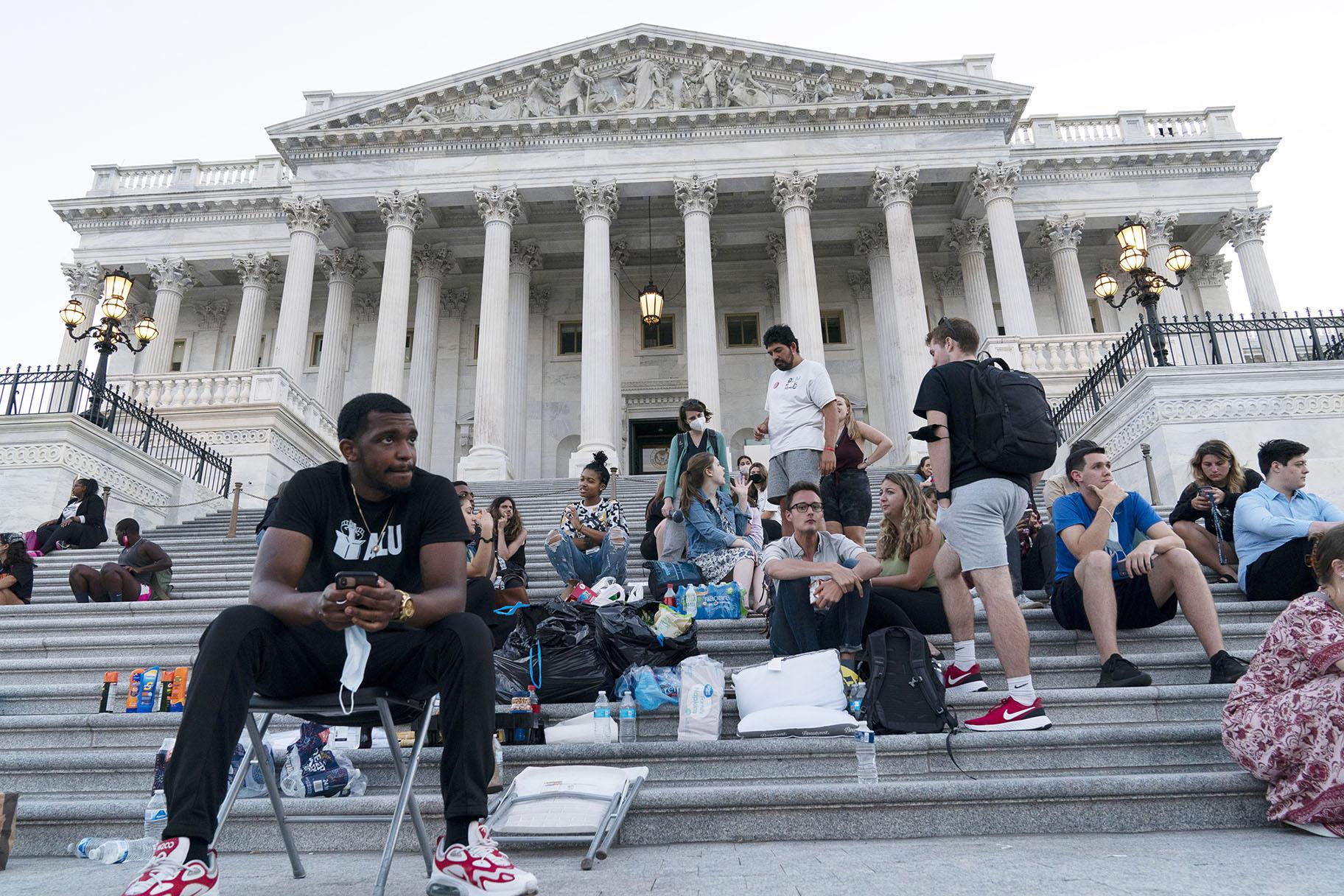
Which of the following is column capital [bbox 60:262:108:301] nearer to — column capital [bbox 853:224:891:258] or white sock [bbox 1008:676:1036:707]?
column capital [bbox 853:224:891:258]

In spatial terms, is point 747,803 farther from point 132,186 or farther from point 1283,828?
point 132,186

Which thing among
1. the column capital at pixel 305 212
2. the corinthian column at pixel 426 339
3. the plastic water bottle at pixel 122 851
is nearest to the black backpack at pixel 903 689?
the plastic water bottle at pixel 122 851

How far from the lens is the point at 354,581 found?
2941mm

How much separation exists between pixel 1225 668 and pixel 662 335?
26723mm

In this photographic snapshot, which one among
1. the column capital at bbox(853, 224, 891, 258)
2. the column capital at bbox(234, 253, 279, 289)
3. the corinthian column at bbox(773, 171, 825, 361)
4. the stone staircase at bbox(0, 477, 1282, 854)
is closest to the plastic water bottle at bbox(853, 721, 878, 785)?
the stone staircase at bbox(0, 477, 1282, 854)

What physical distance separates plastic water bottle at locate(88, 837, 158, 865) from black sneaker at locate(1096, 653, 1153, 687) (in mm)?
4848

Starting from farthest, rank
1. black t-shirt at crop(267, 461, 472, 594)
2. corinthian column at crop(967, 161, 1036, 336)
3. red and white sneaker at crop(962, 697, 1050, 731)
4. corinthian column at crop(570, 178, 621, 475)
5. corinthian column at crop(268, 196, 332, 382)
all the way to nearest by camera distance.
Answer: corinthian column at crop(268, 196, 332, 382)
corinthian column at crop(967, 161, 1036, 336)
corinthian column at crop(570, 178, 621, 475)
red and white sneaker at crop(962, 697, 1050, 731)
black t-shirt at crop(267, 461, 472, 594)

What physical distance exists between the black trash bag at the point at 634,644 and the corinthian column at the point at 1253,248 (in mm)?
26768

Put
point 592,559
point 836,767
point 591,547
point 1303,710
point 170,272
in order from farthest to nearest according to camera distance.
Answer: point 170,272 < point 591,547 < point 592,559 < point 836,767 < point 1303,710

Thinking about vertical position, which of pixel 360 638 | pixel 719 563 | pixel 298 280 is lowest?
pixel 360 638

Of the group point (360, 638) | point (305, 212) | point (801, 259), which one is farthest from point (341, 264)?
point (360, 638)

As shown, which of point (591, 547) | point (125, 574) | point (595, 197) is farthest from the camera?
point (595, 197)

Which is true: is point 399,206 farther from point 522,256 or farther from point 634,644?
point 634,644

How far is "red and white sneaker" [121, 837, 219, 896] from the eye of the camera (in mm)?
2469
